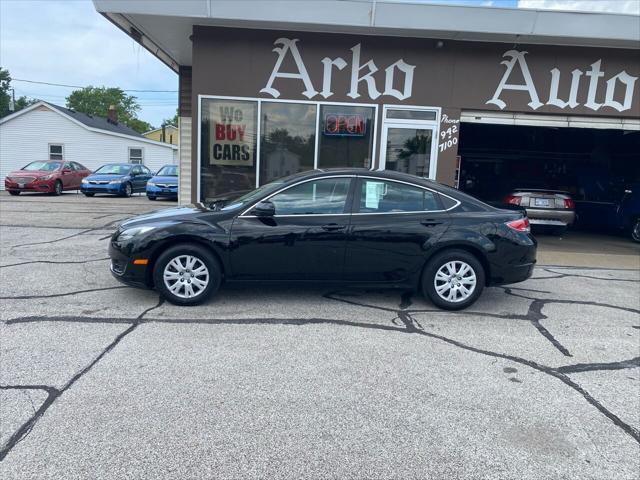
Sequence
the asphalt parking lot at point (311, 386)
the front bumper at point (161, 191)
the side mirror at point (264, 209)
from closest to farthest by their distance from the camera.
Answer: the asphalt parking lot at point (311, 386), the side mirror at point (264, 209), the front bumper at point (161, 191)

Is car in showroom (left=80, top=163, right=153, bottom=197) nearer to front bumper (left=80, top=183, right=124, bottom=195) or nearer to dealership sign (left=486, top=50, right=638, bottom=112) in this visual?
front bumper (left=80, top=183, right=124, bottom=195)

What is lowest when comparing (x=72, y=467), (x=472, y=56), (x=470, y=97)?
(x=72, y=467)

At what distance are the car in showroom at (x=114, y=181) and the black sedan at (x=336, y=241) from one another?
1602cm

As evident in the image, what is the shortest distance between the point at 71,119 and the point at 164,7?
2350 centimetres

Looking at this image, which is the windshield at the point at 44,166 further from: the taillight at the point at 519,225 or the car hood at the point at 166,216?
the taillight at the point at 519,225

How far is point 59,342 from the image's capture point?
4.20 meters

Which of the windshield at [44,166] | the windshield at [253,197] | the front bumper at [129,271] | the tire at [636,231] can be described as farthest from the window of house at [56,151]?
the tire at [636,231]

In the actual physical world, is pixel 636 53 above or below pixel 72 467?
above

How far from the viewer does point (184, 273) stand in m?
5.23

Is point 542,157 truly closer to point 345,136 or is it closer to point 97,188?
point 345,136

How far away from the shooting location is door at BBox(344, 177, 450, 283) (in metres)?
5.38

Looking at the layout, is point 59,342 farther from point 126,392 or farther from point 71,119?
point 71,119

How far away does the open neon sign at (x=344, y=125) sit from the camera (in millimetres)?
9961

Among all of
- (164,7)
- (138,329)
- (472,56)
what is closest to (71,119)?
(164,7)
